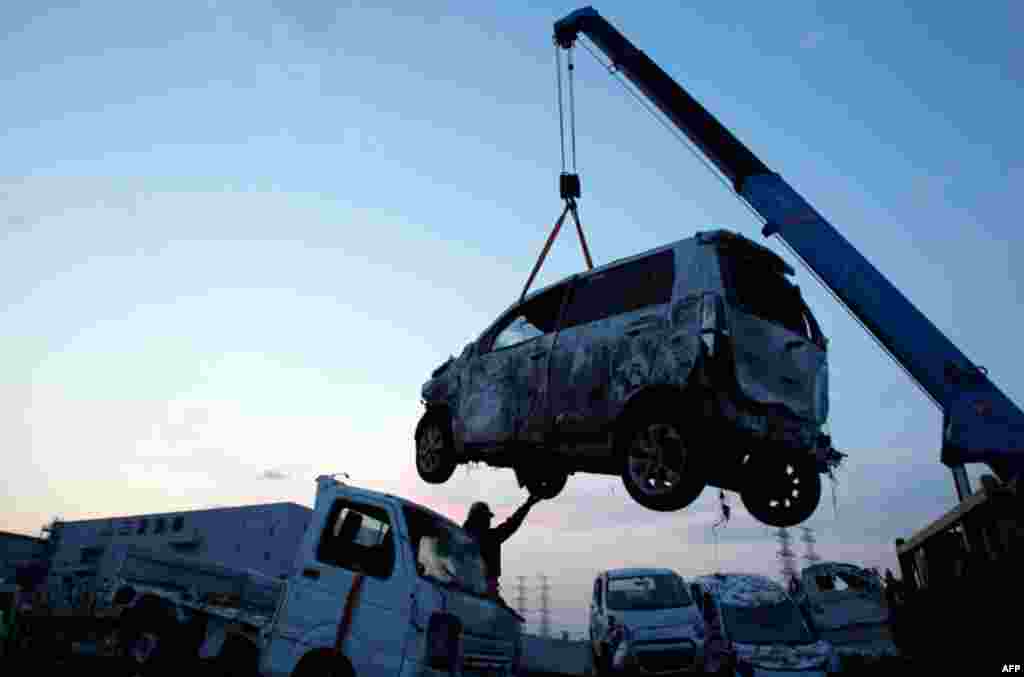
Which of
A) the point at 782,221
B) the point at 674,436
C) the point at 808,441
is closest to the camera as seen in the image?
the point at 674,436

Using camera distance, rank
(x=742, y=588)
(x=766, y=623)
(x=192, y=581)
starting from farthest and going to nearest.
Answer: (x=742, y=588)
(x=766, y=623)
(x=192, y=581)

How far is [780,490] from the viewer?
20.0 feet

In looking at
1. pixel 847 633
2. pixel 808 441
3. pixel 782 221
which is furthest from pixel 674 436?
pixel 847 633

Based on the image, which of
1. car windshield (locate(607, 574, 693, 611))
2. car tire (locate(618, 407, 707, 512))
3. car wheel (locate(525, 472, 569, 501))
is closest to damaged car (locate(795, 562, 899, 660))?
car windshield (locate(607, 574, 693, 611))

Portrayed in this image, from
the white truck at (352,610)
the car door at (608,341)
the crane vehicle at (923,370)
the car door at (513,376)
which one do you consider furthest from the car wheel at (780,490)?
the white truck at (352,610)

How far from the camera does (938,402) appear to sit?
18.8 ft

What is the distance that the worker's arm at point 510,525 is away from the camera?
6.59 meters

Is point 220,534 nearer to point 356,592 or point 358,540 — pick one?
point 358,540

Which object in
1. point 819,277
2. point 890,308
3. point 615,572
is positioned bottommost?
point 615,572

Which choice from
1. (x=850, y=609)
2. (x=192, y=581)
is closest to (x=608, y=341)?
(x=192, y=581)

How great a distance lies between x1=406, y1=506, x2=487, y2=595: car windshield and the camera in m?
4.72

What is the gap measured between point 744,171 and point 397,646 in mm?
6523

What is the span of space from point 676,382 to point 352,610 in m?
2.92

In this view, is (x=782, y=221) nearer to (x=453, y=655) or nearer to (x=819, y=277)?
(x=819, y=277)
